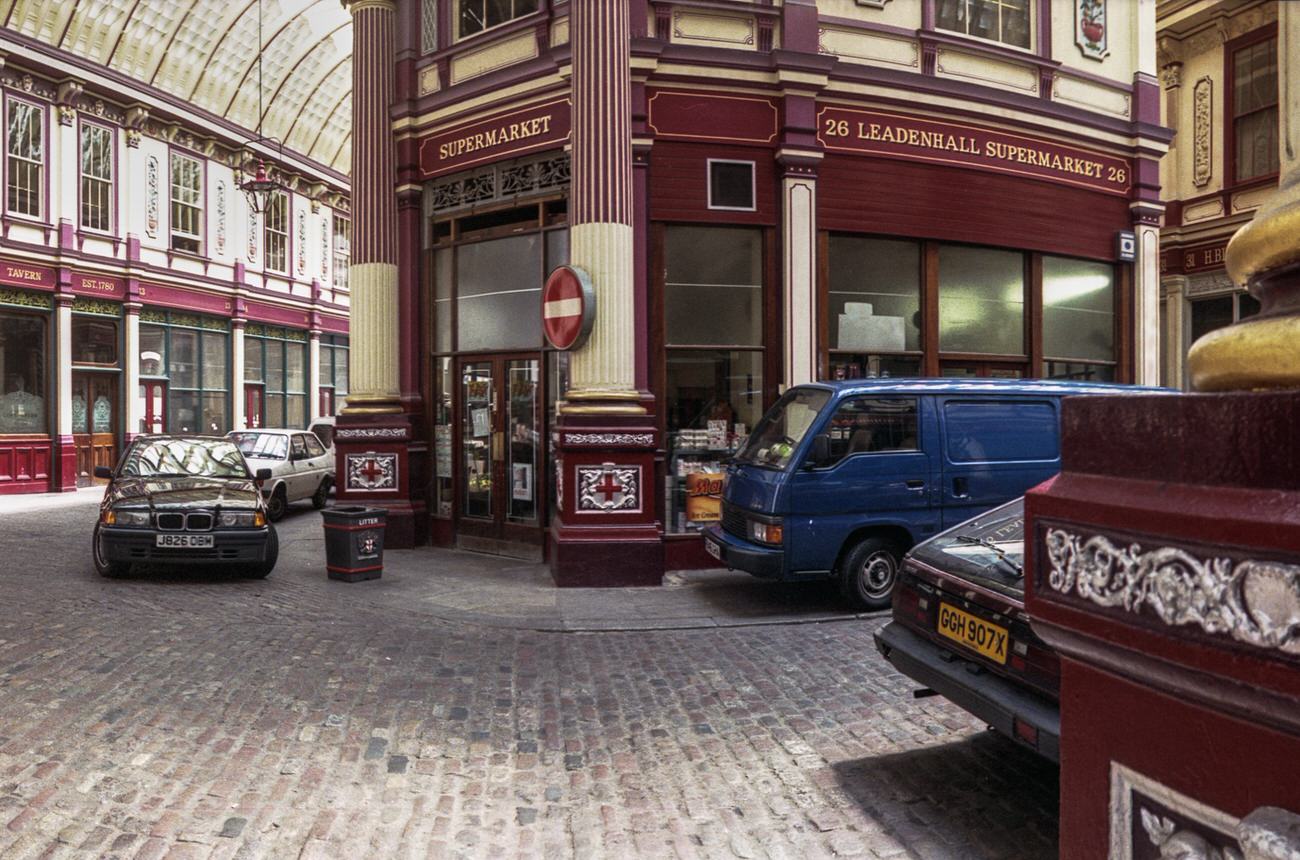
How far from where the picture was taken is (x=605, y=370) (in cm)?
989

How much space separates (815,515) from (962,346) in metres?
4.90

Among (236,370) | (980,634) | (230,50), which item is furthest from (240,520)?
(230,50)

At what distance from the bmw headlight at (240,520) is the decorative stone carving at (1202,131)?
58.6 feet

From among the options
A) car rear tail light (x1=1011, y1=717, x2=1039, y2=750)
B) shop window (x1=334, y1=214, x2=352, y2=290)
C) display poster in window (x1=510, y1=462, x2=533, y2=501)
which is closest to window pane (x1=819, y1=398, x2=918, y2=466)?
display poster in window (x1=510, y1=462, x2=533, y2=501)

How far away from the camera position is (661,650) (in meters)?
6.95

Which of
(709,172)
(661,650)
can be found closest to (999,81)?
(709,172)

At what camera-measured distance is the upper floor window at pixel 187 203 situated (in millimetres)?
23344

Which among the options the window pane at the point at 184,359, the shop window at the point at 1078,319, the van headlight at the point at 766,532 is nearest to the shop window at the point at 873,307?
the shop window at the point at 1078,319

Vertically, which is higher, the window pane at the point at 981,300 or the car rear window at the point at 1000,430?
the window pane at the point at 981,300

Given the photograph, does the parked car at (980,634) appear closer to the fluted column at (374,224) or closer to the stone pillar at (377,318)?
the stone pillar at (377,318)

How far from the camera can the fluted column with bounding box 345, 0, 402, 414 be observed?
40.7 feet

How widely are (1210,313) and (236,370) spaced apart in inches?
932

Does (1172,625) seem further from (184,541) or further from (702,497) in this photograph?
(184,541)

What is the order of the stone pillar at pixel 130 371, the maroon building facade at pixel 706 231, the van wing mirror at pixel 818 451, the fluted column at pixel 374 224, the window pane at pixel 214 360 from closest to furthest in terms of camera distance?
the van wing mirror at pixel 818 451, the maroon building facade at pixel 706 231, the fluted column at pixel 374 224, the stone pillar at pixel 130 371, the window pane at pixel 214 360
